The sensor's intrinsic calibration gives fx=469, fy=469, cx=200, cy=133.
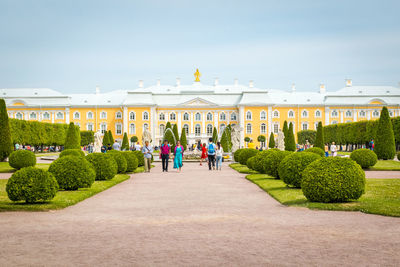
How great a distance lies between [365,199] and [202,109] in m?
63.3

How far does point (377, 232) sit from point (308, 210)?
2.13 metres

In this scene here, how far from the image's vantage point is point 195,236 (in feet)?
20.0

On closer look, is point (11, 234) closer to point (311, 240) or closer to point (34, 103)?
point (311, 240)

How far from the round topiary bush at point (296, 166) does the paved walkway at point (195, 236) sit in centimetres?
201

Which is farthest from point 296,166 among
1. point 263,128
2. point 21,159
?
point 263,128

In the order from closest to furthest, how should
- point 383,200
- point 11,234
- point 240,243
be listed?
point 240,243 < point 11,234 < point 383,200

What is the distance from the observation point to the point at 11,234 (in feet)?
20.5

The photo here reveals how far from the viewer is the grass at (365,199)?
8237mm

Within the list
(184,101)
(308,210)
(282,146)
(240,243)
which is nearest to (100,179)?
(308,210)

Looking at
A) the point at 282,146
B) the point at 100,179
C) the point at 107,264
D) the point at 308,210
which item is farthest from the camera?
the point at 282,146

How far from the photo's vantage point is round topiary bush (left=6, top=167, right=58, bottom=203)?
8.73 m

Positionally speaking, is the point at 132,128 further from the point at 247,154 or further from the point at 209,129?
the point at 247,154

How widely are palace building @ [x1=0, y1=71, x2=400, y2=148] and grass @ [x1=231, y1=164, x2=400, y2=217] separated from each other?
2307 inches

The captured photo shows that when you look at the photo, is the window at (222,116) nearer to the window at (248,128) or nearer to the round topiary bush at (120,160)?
the window at (248,128)
